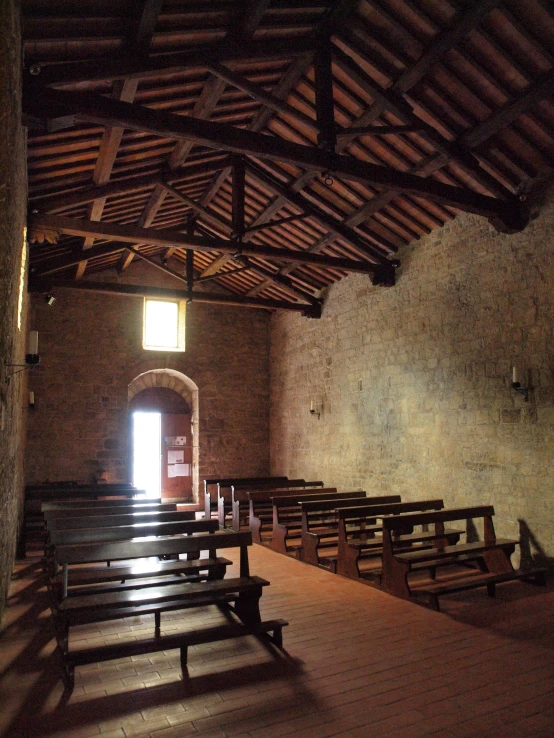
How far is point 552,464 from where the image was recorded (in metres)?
5.68

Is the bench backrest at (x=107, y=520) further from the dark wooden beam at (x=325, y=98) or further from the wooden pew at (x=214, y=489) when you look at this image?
the dark wooden beam at (x=325, y=98)

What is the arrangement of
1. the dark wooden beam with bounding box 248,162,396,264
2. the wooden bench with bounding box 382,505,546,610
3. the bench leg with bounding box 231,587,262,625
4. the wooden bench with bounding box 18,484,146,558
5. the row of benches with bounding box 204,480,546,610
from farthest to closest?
the dark wooden beam with bounding box 248,162,396,264, the wooden bench with bounding box 18,484,146,558, the row of benches with bounding box 204,480,546,610, the wooden bench with bounding box 382,505,546,610, the bench leg with bounding box 231,587,262,625

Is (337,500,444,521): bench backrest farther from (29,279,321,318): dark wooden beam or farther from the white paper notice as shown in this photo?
the white paper notice

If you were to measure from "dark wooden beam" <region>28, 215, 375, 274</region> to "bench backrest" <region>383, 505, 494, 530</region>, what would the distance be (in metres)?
4.09

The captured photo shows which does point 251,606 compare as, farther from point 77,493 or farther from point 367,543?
point 77,493

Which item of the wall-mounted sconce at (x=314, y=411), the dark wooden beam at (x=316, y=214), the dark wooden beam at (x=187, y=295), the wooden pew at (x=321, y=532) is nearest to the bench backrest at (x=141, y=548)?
the wooden pew at (x=321, y=532)

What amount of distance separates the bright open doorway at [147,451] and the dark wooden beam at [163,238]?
4.65 metres

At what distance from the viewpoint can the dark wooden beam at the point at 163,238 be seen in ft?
21.9

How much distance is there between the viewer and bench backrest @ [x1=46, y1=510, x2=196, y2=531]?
4918 millimetres

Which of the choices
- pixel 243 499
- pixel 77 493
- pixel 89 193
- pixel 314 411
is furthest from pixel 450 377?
pixel 77 493

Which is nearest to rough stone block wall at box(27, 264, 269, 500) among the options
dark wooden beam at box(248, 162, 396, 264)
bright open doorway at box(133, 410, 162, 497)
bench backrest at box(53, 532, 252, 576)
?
bright open doorway at box(133, 410, 162, 497)

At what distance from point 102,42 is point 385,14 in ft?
8.64

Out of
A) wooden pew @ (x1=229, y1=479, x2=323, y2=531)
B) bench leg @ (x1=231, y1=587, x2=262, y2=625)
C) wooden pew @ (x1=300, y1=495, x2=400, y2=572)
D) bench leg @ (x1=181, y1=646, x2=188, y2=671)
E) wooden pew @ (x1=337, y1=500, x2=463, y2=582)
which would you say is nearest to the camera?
bench leg @ (x1=181, y1=646, x2=188, y2=671)

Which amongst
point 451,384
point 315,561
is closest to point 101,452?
point 315,561
